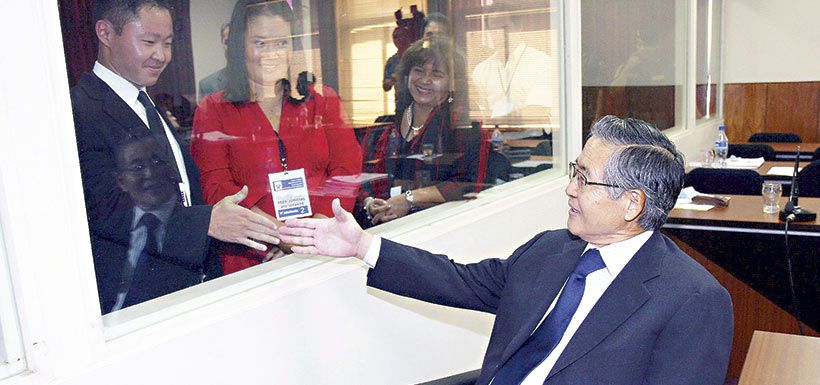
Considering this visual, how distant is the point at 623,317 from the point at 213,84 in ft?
3.84

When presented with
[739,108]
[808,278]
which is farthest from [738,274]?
[739,108]

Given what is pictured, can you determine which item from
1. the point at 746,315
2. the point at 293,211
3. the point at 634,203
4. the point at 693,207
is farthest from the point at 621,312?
the point at 693,207

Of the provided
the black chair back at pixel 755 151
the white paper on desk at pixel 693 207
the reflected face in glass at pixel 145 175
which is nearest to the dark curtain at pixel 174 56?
the reflected face in glass at pixel 145 175

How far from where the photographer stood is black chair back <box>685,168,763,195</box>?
3904 mm

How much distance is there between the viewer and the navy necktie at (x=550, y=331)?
5.01ft

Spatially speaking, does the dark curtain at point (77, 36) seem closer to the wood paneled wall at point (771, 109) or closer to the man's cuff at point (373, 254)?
the man's cuff at point (373, 254)

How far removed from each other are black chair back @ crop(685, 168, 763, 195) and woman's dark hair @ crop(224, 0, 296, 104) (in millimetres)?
3001

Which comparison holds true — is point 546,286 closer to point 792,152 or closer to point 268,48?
point 268,48

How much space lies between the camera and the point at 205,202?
1.74 metres

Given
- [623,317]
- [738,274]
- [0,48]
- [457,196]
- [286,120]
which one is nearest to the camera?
[0,48]

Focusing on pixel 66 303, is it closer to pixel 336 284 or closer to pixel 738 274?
pixel 336 284

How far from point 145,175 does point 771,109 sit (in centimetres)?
702

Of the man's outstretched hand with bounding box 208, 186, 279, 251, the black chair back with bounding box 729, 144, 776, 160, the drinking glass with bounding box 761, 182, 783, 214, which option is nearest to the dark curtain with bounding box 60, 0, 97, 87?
the man's outstretched hand with bounding box 208, 186, 279, 251

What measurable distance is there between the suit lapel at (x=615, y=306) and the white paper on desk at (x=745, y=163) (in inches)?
160
